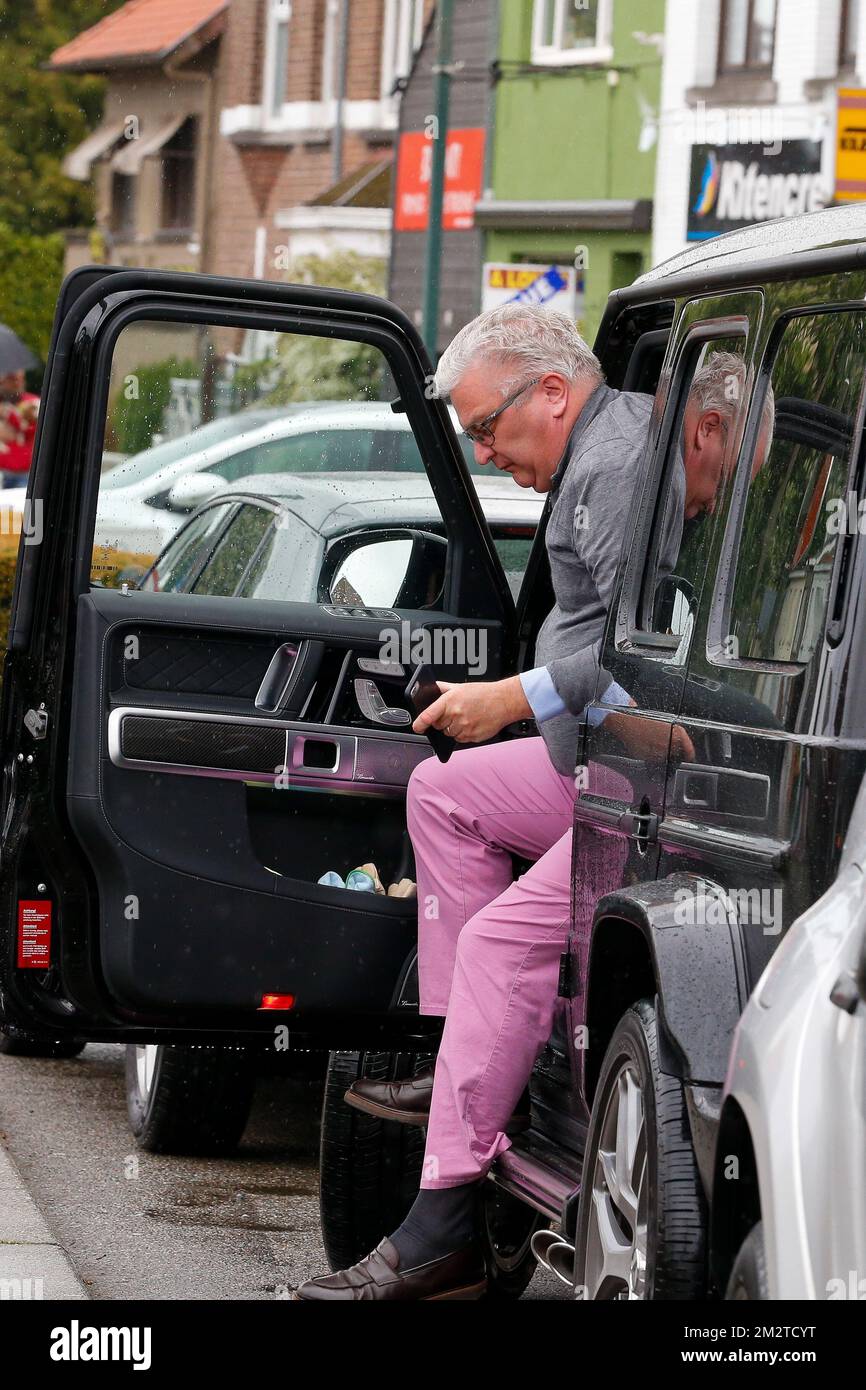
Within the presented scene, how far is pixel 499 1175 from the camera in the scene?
468 cm

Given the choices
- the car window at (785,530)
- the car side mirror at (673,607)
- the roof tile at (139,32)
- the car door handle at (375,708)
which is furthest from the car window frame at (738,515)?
the roof tile at (139,32)

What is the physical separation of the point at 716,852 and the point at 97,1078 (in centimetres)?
454

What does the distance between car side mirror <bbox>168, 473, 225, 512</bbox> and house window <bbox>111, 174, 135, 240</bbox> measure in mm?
35683

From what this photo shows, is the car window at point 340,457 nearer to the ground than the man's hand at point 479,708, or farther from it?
farther from it

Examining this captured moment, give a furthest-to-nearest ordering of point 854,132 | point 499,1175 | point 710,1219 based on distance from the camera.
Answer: point 854,132 < point 499,1175 < point 710,1219

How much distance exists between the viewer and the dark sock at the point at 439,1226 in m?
4.61

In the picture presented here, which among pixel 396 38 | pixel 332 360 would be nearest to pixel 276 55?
pixel 396 38

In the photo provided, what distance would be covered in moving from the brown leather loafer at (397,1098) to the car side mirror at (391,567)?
108 centimetres

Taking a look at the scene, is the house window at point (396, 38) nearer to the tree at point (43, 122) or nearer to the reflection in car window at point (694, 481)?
the tree at point (43, 122)

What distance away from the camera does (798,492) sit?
3.66m

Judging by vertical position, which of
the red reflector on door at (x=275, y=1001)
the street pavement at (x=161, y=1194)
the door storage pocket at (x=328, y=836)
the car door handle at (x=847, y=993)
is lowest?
the street pavement at (x=161, y=1194)

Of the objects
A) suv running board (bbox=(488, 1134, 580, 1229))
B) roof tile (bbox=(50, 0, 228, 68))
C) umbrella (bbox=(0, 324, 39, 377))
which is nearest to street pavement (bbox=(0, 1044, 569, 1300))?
suv running board (bbox=(488, 1134, 580, 1229))

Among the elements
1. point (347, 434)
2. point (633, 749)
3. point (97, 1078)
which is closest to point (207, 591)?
point (347, 434)
